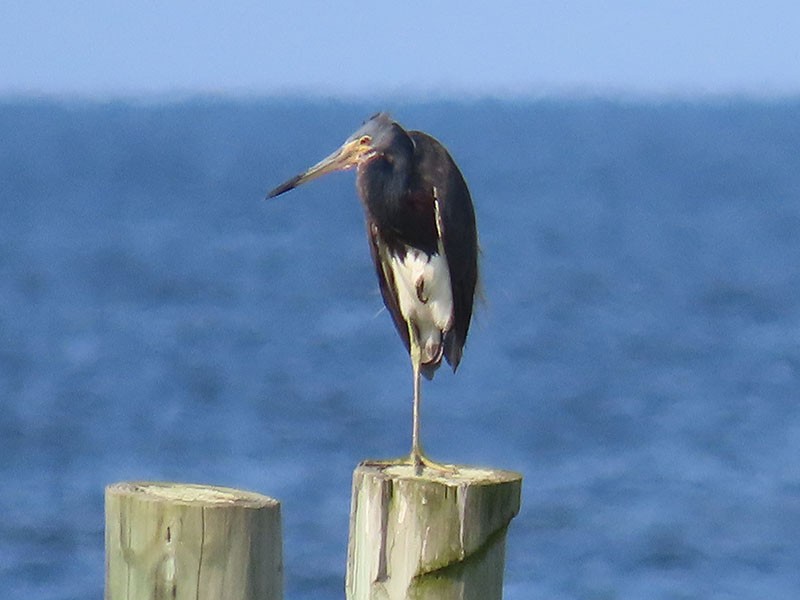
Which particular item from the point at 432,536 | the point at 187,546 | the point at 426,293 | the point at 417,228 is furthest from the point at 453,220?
the point at 187,546

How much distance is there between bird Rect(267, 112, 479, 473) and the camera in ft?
19.6

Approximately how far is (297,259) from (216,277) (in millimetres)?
3503

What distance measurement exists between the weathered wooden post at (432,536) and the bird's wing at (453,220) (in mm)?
1603

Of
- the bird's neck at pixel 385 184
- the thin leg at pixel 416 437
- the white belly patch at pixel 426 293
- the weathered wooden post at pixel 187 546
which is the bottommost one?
the weathered wooden post at pixel 187 546

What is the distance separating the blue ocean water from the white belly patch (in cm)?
28

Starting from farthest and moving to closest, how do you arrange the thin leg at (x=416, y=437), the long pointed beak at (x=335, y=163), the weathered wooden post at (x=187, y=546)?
the long pointed beak at (x=335, y=163)
the thin leg at (x=416, y=437)
the weathered wooden post at (x=187, y=546)

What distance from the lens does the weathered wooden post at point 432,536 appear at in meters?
4.41

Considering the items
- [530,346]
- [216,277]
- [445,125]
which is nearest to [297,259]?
[216,277]

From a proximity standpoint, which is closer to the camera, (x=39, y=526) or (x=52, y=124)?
(x=39, y=526)

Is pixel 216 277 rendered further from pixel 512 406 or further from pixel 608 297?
pixel 512 406

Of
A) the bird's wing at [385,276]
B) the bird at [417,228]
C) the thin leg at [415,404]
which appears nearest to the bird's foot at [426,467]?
the thin leg at [415,404]

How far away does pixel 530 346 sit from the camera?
2133 cm

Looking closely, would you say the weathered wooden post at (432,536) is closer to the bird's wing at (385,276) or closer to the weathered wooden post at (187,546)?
the weathered wooden post at (187,546)

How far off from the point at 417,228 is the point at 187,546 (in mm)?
2179
